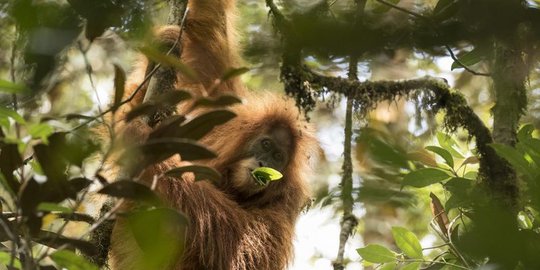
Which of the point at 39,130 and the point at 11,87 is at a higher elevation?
the point at 11,87

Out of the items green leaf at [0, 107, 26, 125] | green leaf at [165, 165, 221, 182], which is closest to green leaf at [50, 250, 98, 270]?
green leaf at [165, 165, 221, 182]

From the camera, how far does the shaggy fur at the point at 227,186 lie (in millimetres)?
5656

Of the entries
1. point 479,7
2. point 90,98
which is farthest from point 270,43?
point 90,98

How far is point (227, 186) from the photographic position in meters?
6.73

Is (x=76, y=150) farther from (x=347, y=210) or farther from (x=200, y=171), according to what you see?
(x=347, y=210)

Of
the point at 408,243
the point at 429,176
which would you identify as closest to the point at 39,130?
the point at 429,176

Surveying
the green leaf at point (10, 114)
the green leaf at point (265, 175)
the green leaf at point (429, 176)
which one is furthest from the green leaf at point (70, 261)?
the green leaf at point (429, 176)

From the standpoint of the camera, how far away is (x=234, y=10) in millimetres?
7703

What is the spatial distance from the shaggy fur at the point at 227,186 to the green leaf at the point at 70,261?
1.84 m

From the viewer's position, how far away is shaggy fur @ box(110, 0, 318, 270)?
18.6 feet

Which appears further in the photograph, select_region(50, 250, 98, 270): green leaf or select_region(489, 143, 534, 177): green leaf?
select_region(489, 143, 534, 177): green leaf

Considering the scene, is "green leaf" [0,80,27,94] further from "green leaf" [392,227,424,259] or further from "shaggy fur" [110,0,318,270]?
"green leaf" [392,227,424,259]

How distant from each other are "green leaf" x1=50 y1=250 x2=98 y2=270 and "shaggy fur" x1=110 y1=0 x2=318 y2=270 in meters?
1.84

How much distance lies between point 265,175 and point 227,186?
3.96ft
